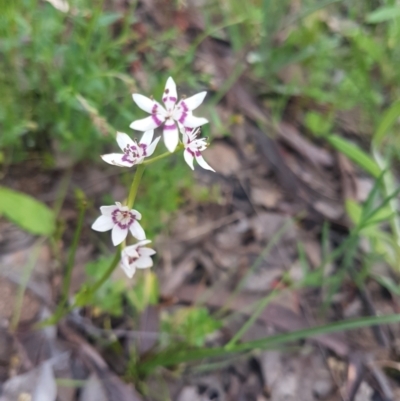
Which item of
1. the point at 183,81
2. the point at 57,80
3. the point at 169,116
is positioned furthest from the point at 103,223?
the point at 183,81

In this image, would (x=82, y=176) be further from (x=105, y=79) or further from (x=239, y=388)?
(x=239, y=388)

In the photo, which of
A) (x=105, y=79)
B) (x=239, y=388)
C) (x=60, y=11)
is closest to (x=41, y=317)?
(x=239, y=388)

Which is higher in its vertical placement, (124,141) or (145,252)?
(124,141)

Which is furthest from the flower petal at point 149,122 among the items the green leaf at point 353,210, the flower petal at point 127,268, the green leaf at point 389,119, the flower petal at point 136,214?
the green leaf at point 353,210

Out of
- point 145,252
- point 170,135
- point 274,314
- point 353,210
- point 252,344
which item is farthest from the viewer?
point 353,210

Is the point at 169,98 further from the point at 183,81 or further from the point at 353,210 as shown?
the point at 353,210

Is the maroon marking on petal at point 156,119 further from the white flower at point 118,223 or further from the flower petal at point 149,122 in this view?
the white flower at point 118,223
